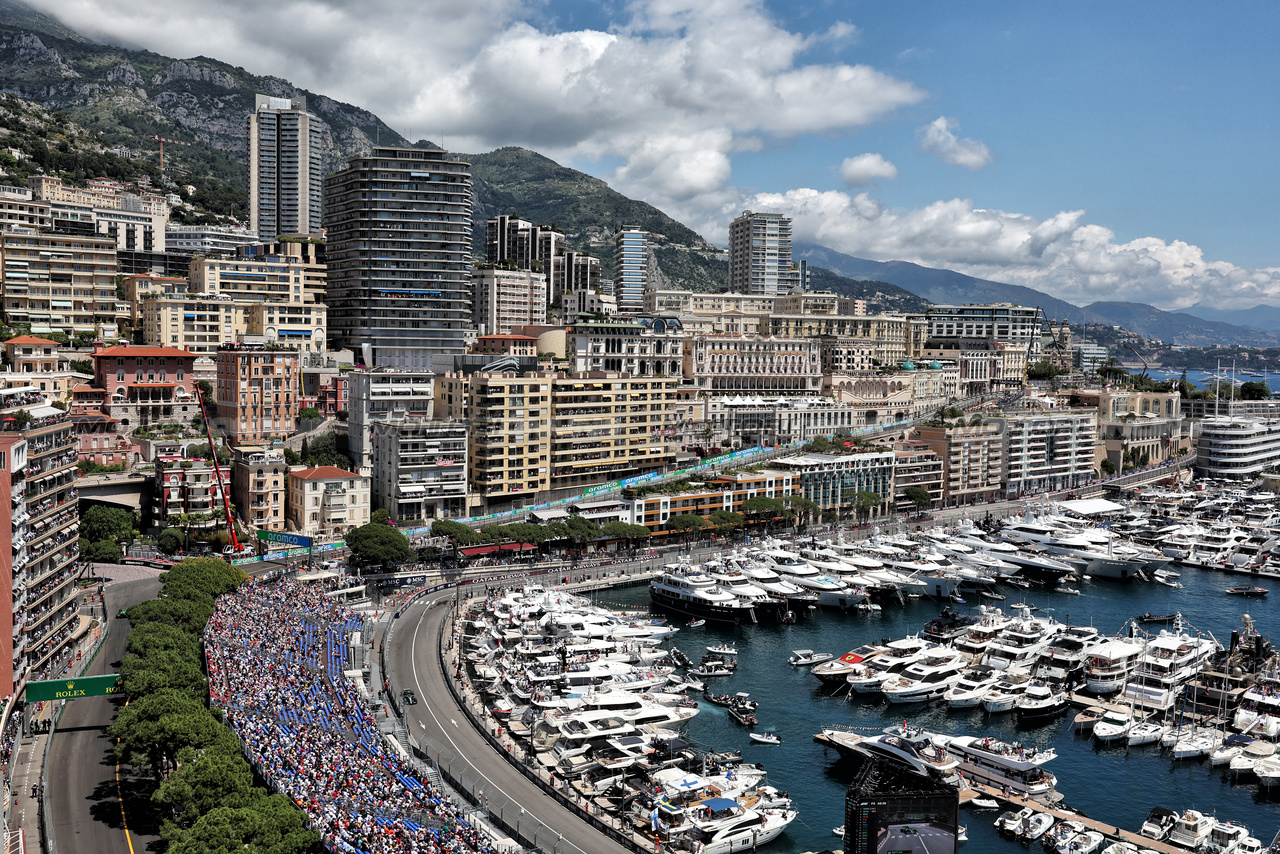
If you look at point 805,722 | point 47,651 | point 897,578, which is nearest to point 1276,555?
point 897,578

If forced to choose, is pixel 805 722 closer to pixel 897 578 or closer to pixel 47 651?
pixel 897 578

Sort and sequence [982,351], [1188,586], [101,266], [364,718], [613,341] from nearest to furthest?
1. [364,718]
2. [1188,586]
3. [101,266]
4. [613,341]
5. [982,351]

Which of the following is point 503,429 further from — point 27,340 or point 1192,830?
point 1192,830

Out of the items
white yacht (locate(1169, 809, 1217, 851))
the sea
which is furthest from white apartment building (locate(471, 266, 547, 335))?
white yacht (locate(1169, 809, 1217, 851))

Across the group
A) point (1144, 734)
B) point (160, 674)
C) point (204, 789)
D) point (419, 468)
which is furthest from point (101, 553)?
point (1144, 734)

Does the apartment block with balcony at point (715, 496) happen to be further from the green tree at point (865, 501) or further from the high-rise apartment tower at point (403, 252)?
the high-rise apartment tower at point (403, 252)

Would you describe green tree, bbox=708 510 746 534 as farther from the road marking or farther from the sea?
the road marking

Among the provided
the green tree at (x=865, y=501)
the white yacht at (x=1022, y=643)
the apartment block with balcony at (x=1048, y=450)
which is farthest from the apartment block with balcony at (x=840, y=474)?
the white yacht at (x=1022, y=643)
